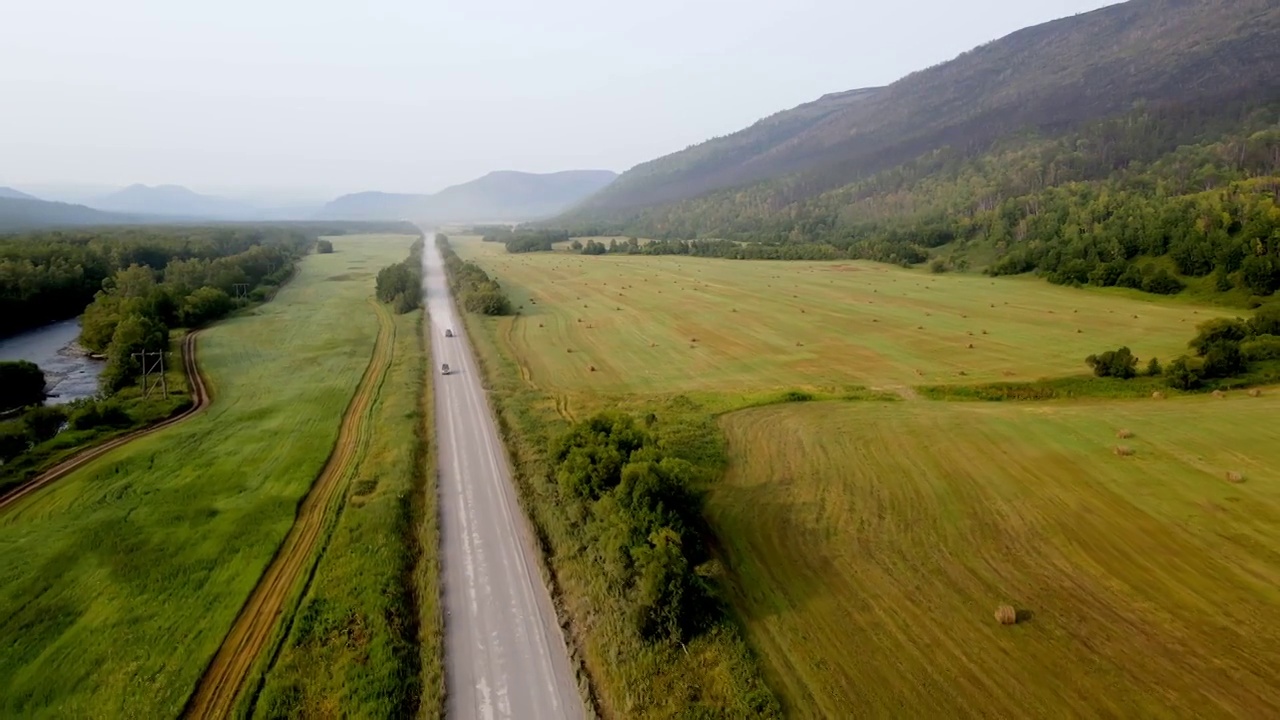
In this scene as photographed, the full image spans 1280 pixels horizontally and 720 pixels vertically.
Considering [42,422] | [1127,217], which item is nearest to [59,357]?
[42,422]

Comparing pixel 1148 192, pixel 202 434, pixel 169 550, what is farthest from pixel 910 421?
pixel 1148 192

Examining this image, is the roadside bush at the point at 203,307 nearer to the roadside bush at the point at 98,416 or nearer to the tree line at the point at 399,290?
the tree line at the point at 399,290

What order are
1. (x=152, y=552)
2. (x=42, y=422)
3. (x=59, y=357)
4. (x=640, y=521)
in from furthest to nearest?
(x=59, y=357)
(x=42, y=422)
(x=152, y=552)
(x=640, y=521)

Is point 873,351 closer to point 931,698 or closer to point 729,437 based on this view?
point 729,437

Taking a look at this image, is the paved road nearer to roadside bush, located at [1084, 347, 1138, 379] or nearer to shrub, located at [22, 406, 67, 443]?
shrub, located at [22, 406, 67, 443]

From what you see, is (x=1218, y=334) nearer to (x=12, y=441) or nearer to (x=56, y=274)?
(x=12, y=441)

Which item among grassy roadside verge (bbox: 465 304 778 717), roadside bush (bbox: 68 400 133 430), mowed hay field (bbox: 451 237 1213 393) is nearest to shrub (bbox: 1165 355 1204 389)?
mowed hay field (bbox: 451 237 1213 393)

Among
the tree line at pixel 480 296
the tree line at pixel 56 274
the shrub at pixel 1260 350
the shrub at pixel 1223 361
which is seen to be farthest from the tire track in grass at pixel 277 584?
the tree line at pixel 56 274
